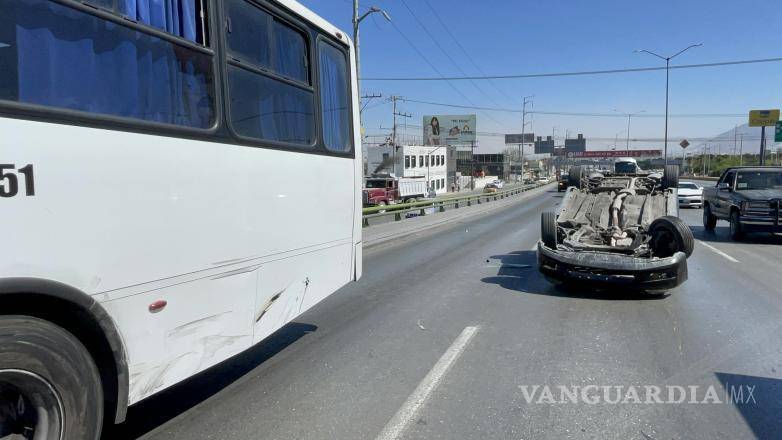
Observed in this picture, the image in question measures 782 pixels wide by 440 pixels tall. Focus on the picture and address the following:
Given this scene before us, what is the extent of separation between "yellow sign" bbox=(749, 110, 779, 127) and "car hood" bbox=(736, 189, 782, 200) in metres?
49.9

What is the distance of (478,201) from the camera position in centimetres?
3775

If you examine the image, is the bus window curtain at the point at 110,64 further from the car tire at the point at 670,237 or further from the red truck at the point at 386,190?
the red truck at the point at 386,190

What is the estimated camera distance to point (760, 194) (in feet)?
45.5

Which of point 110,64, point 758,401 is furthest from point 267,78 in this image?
point 758,401

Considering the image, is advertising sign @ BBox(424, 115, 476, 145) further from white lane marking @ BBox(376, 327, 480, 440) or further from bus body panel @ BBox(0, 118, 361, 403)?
bus body panel @ BBox(0, 118, 361, 403)

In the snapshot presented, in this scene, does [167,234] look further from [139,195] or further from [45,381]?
[45,381]

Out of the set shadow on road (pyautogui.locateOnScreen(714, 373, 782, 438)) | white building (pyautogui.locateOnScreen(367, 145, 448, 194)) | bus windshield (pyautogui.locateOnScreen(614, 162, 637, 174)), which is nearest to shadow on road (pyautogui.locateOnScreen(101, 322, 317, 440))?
shadow on road (pyautogui.locateOnScreen(714, 373, 782, 438))


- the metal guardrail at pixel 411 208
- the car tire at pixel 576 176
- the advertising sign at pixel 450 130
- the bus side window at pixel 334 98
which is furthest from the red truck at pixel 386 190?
the advertising sign at pixel 450 130

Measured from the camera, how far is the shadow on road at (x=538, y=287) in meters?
8.11

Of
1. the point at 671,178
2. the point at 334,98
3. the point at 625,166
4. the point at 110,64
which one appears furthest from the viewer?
the point at 625,166

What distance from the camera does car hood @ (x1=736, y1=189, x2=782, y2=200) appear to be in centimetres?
1358

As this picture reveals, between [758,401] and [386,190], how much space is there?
38.2m

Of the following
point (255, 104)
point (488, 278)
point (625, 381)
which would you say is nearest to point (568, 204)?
point (488, 278)

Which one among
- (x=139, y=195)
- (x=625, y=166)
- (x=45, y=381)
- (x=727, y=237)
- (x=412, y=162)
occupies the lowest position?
(x=727, y=237)
